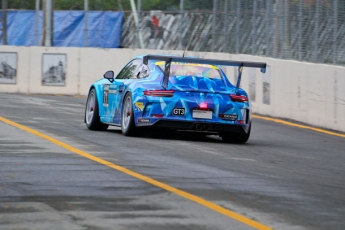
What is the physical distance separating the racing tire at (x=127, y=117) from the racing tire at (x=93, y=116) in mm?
1209

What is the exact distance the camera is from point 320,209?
8602 mm

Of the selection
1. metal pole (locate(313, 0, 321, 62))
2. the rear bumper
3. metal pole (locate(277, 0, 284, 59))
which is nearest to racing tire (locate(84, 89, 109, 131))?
the rear bumper

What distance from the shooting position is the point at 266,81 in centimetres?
2259

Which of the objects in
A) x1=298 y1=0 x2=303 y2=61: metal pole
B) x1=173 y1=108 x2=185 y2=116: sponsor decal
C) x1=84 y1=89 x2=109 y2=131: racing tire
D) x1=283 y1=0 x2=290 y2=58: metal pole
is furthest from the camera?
x1=283 y1=0 x2=290 y2=58: metal pole

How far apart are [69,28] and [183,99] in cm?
2103

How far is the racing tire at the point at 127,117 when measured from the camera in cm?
1476

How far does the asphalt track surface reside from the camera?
25.7ft

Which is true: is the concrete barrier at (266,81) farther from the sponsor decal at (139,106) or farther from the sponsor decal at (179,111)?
the sponsor decal at (139,106)

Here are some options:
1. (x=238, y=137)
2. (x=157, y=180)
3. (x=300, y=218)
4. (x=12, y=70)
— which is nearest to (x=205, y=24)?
(x=12, y=70)

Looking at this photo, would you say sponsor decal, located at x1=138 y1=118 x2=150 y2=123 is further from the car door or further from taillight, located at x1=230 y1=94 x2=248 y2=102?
taillight, located at x1=230 y1=94 x2=248 y2=102

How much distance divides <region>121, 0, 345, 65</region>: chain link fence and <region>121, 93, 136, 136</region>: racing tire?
6025mm

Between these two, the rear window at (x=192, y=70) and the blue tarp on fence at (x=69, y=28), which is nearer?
the rear window at (x=192, y=70)

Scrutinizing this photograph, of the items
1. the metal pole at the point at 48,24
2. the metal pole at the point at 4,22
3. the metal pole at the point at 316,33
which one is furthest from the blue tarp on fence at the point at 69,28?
the metal pole at the point at 316,33

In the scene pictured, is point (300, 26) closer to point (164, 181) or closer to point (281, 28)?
point (281, 28)
